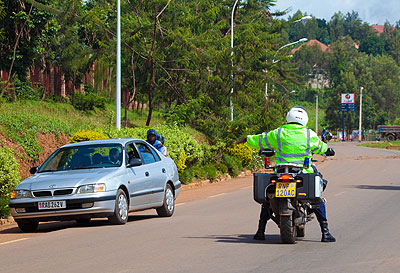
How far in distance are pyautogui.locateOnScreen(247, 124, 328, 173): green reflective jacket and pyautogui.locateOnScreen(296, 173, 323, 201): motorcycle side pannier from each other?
280mm

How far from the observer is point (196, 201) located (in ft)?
65.2

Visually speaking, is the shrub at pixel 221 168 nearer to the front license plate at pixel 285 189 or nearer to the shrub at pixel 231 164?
the shrub at pixel 231 164

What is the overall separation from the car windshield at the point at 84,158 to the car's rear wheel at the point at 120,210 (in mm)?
699

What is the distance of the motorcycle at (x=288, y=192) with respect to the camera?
10336 millimetres

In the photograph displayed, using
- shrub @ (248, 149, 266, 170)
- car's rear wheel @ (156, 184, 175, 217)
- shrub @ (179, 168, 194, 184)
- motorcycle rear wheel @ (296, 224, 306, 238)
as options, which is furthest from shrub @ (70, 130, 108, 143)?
shrub @ (248, 149, 266, 170)

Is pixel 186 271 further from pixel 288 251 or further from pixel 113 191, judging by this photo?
pixel 113 191

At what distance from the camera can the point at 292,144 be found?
1071 centimetres

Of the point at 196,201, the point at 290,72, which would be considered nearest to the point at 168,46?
the point at 196,201

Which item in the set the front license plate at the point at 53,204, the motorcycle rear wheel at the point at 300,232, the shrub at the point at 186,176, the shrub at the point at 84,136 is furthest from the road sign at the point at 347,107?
the motorcycle rear wheel at the point at 300,232

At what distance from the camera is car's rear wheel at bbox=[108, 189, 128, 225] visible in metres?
13.3

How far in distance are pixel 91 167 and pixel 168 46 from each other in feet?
70.7

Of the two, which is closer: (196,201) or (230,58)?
(196,201)

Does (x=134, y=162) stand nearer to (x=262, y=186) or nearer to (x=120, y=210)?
(x=120, y=210)

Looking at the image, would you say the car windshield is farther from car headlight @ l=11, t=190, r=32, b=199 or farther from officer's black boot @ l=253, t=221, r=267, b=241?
officer's black boot @ l=253, t=221, r=267, b=241
